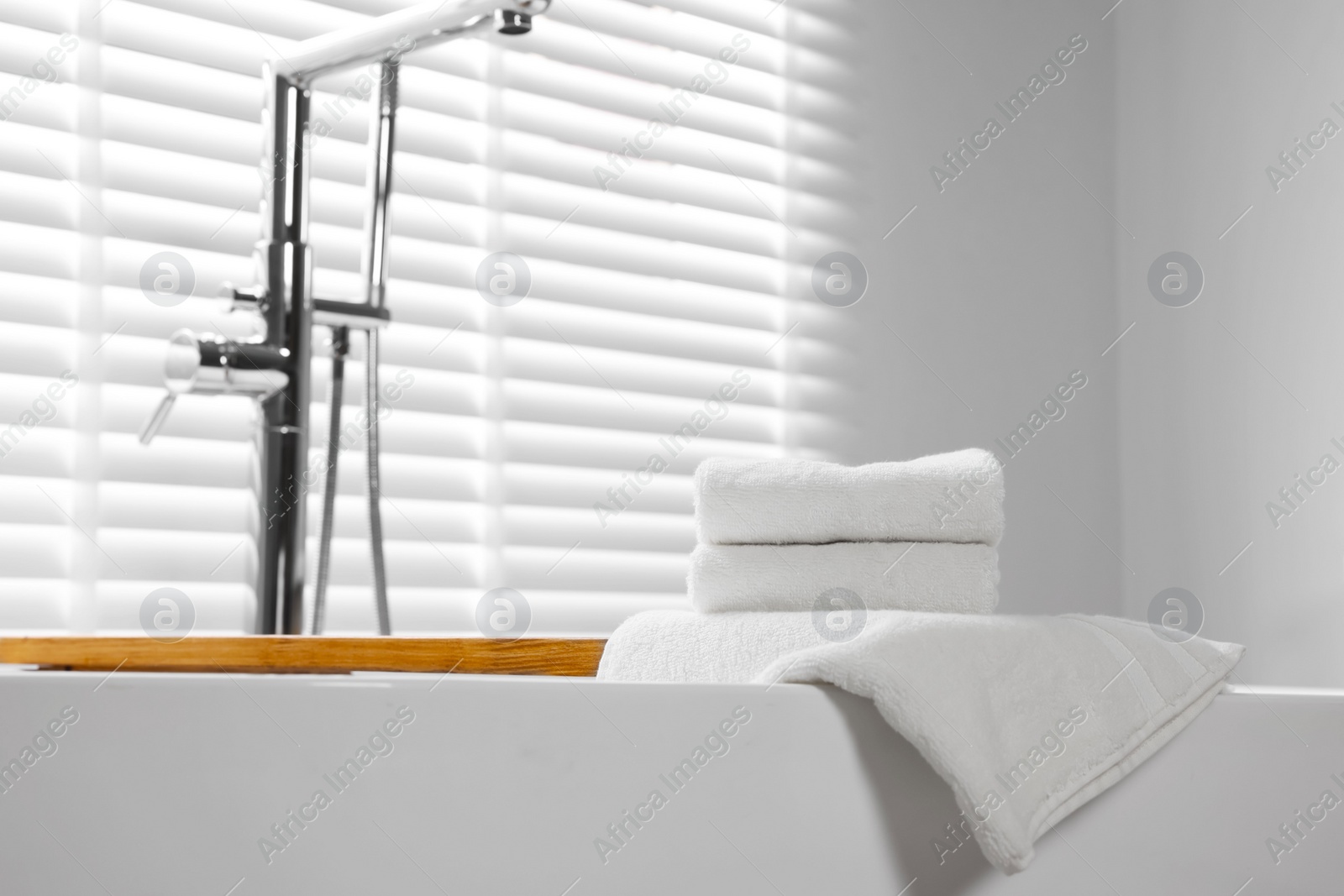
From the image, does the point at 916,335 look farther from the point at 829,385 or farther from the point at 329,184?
the point at 329,184

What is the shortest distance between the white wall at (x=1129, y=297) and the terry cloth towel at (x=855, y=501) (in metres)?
0.85

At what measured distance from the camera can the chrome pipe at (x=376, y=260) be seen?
1060 millimetres

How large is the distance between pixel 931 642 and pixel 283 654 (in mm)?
355

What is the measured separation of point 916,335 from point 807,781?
122 centimetres

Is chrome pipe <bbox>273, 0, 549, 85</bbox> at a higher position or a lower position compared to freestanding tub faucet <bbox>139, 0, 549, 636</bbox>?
higher

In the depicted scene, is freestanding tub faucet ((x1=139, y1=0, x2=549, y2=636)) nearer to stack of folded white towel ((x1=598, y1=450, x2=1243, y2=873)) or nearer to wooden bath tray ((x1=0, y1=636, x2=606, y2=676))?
wooden bath tray ((x1=0, y1=636, x2=606, y2=676))

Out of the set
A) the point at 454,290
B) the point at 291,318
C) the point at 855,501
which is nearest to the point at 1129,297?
the point at 454,290

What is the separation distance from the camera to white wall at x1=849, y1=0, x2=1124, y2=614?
1.71m

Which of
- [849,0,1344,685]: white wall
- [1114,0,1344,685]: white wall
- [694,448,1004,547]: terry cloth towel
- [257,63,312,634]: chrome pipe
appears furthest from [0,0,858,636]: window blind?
[1114,0,1344,685]: white wall

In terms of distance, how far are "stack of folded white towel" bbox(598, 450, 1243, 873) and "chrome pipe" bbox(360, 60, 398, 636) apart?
36cm

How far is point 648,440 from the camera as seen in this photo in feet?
4.92

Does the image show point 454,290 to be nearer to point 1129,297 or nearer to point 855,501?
point 855,501

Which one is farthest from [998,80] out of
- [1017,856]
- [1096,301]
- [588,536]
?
[1017,856]

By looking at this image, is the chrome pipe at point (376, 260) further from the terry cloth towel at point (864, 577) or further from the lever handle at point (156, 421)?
the terry cloth towel at point (864, 577)
